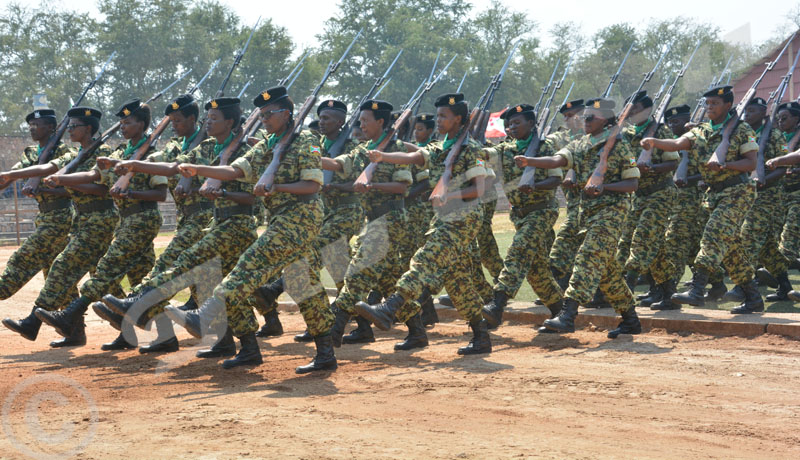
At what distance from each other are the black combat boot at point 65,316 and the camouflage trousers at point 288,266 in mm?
1891

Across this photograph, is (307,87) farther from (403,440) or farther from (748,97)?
(403,440)

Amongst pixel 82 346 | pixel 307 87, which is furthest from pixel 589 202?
pixel 307 87

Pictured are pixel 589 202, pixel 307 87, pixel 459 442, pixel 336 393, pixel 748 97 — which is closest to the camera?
pixel 459 442

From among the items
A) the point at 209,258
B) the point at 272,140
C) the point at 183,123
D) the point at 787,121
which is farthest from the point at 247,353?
the point at 787,121

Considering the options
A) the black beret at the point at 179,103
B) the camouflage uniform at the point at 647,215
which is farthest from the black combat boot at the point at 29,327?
the camouflage uniform at the point at 647,215

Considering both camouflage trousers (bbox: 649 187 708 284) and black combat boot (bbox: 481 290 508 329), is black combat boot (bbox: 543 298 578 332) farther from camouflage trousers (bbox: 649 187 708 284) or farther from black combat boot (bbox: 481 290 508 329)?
camouflage trousers (bbox: 649 187 708 284)

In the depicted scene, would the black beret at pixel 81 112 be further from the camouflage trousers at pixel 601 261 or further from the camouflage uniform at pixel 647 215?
the camouflage uniform at pixel 647 215

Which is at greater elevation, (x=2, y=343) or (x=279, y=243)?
(x=279, y=243)

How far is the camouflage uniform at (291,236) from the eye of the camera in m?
6.13

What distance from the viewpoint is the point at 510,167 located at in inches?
344

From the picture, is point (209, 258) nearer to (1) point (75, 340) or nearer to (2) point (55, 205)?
(1) point (75, 340)

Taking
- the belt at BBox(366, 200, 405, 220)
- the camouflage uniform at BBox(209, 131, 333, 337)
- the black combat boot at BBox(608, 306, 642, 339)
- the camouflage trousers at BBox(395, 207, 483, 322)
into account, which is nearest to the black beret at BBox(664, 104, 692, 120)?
the black combat boot at BBox(608, 306, 642, 339)

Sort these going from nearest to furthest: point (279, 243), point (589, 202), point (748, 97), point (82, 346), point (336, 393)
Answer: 1. point (336, 393)
2. point (279, 243)
3. point (589, 202)
4. point (82, 346)
5. point (748, 97)

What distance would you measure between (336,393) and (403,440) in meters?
1.32
